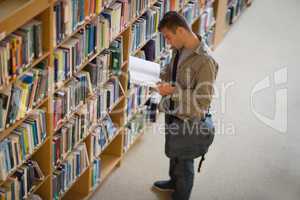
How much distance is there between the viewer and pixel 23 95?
304cm

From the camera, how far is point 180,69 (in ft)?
11.8

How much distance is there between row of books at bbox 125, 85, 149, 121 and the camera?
14.4 ft

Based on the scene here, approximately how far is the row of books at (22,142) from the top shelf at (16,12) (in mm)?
630

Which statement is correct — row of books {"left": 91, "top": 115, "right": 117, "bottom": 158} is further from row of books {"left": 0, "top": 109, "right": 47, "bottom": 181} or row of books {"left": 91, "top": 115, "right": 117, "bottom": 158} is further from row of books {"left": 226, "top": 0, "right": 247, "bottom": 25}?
row of books {"left": 226, "top": 0, "right": 247, "bottom": 25}

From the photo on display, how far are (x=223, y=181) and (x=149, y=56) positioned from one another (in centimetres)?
107

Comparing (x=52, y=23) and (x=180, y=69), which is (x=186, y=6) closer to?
(x=180, y=69)

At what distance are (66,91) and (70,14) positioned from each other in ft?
1.56

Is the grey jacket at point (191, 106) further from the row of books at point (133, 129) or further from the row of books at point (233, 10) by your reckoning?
the row of books at point (233, 10)

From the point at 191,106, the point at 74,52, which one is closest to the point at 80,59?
the point at 74,52

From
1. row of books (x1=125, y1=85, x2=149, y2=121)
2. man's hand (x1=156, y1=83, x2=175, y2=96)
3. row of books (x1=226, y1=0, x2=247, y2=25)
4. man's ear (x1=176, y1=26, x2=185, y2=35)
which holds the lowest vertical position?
row of books (x1=125, y1=85, x2=149, y2=121)

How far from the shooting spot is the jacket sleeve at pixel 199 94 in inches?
137

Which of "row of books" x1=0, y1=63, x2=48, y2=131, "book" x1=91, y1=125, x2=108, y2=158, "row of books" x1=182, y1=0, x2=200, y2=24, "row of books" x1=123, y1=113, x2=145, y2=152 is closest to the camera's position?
"row of books" x1=0, y1=63, x2=48, y2=131

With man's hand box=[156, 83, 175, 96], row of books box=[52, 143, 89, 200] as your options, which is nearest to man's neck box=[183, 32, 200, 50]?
man's hand box=[156, 83, 175, 96]

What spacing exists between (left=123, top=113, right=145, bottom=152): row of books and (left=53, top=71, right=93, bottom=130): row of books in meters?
0.85
